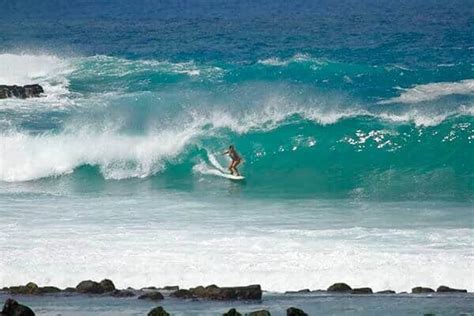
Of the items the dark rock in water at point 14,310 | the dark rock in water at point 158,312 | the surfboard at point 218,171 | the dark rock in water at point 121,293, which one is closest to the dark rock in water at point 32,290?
the dark rock in water at point 121,293

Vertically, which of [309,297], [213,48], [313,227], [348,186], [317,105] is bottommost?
[309,297]

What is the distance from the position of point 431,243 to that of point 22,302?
5.96 m

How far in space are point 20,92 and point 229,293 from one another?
66.8 ft

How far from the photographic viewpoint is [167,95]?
34188 millimetres

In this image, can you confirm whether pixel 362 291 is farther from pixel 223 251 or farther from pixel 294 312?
pixel 223 251

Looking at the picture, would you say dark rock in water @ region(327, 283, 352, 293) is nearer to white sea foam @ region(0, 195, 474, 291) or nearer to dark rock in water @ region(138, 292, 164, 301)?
white sea foam @ region(0, 195, 474, 291)

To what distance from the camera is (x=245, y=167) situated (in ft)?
89.6

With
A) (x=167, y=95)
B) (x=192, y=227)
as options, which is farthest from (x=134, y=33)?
(x=192, y=227)

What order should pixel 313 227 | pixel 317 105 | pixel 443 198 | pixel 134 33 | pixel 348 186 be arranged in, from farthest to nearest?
1. pixel 134 33
2. pixel 317 105
3. pixel 348 186
4. pixel 443 198
5. pixel 313 227

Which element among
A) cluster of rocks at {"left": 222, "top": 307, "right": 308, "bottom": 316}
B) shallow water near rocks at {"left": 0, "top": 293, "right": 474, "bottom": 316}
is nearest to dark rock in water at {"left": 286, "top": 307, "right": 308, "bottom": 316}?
cluster of rocks at {"left": 222, "top": 307, "right": 308, "bottom": 316}

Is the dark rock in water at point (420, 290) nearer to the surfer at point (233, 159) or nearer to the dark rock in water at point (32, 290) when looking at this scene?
the dark rock in water at point (32, 290)

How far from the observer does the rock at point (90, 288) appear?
16.0 metres

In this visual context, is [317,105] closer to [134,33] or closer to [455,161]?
[455,161]

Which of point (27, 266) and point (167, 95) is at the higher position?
point (167, 95)
